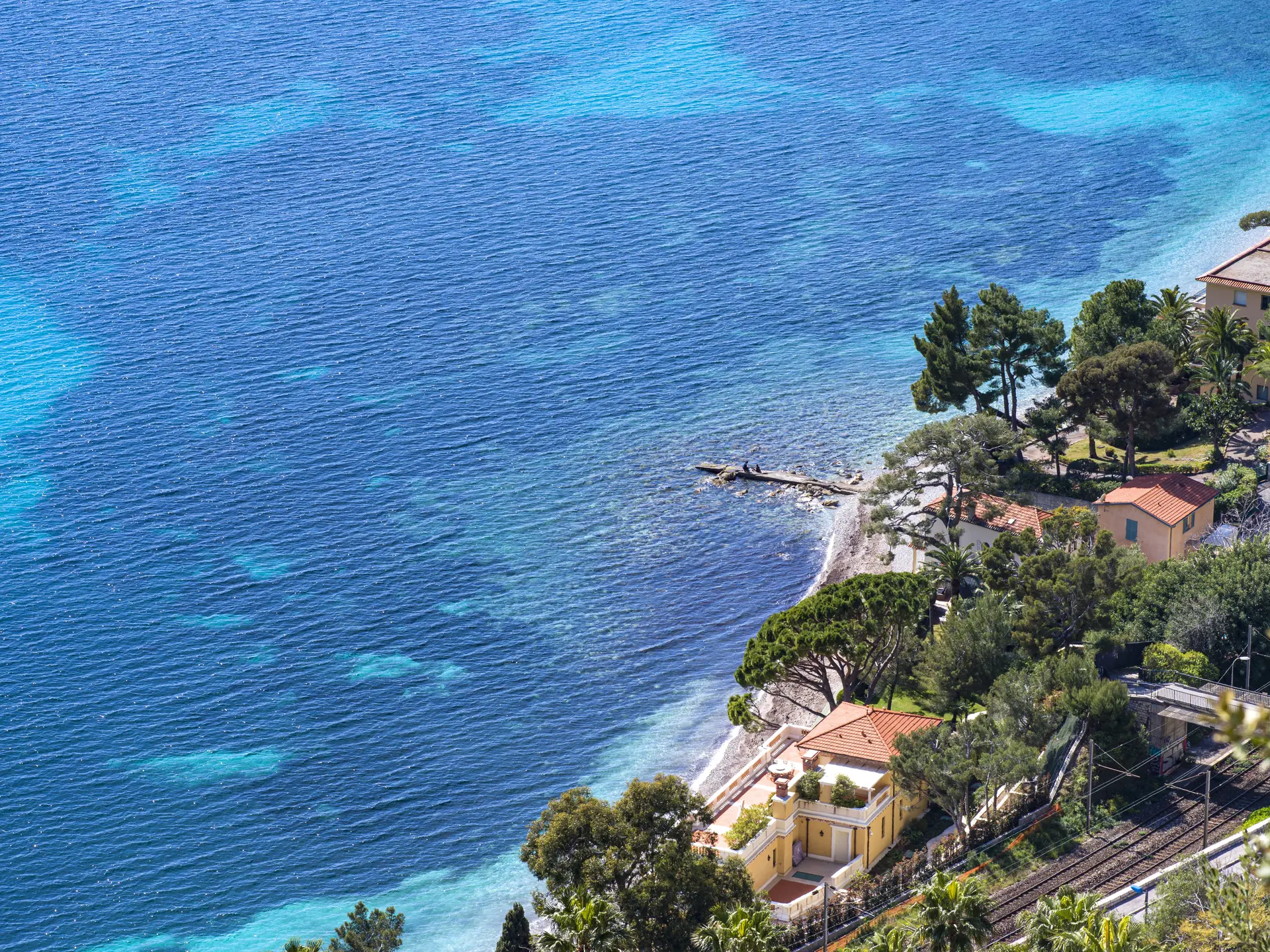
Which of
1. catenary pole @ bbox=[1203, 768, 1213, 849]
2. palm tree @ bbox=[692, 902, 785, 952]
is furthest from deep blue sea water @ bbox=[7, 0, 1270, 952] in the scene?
catenary pole @ bbox=[1203, 768, 1213, 849]

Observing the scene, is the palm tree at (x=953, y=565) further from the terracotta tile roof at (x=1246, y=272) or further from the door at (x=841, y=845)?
the terracotta tile roof at (x=1246, y=272)

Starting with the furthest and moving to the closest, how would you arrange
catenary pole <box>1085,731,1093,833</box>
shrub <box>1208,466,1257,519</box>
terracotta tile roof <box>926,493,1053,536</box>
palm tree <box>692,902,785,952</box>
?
shrub <box>1208,466,1257,519</box>
terracotta tile roof <box>926,493,1053,536</box>
catenary pole <box>1085,731,1093,833</box>
palm tree <box>692,902,785,952</box>

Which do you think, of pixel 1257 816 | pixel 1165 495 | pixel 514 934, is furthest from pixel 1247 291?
pixel 514 934

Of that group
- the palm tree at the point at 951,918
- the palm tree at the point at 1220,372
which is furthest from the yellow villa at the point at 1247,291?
the palm tree at the point at 951,918

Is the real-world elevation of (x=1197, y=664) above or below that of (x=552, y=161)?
below

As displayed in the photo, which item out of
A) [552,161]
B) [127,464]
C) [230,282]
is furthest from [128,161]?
[127,464]

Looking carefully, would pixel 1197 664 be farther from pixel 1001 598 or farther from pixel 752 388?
pixel 752 388

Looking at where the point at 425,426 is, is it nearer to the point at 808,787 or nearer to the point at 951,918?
the point at 808,787

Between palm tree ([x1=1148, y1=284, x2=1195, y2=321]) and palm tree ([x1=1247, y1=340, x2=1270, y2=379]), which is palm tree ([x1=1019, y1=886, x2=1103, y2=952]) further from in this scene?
palm tree ([x1=1148, y1=284, x2=1195, y2=321])
